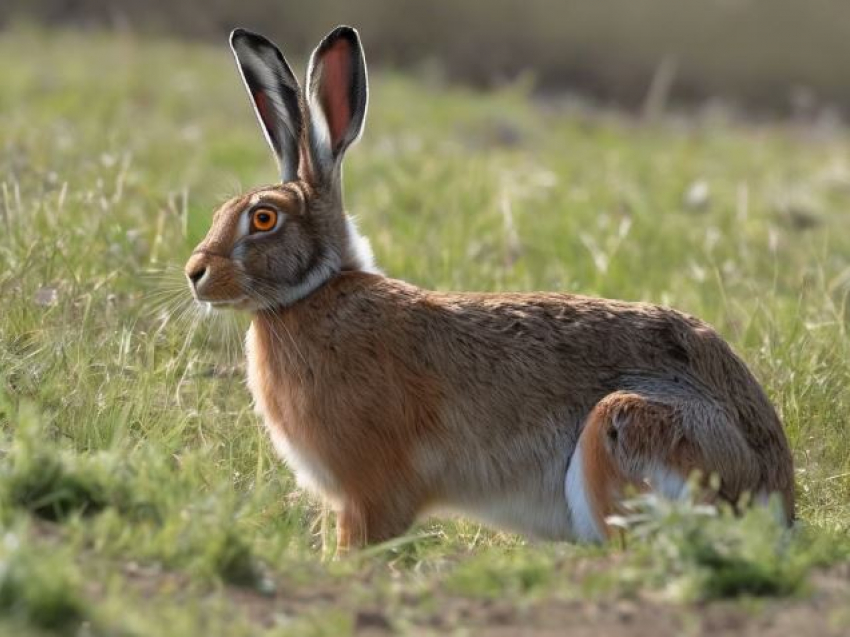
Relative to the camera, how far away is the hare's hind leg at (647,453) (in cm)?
446

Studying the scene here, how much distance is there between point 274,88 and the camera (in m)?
5.24

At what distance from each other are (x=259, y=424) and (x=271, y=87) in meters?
1.19

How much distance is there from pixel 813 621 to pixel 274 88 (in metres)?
2.76

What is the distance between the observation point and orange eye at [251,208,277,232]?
16.0ft

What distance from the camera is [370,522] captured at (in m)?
4.66

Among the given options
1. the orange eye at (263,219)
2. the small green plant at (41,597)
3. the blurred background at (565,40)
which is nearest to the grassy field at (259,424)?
the small green plant at (41,597)

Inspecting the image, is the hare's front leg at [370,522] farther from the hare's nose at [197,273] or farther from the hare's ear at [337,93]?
the hare's ear at [337,93]

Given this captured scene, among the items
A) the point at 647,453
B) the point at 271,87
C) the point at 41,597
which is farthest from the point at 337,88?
the point at 41,597

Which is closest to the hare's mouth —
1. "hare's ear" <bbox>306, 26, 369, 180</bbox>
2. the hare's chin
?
the hare's chin

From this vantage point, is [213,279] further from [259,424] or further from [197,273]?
[259,424]

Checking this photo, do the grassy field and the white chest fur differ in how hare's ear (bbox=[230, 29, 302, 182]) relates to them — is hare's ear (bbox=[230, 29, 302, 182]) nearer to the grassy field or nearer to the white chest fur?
the grassy field

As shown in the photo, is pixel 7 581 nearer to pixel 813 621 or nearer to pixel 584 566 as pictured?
pixel 584 566

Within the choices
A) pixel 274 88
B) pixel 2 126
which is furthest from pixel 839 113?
pixel 274 88

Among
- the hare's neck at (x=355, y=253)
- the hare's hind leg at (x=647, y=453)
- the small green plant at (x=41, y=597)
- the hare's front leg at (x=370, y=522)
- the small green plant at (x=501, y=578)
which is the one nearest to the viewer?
the small green plant at (x=41, y=597)
